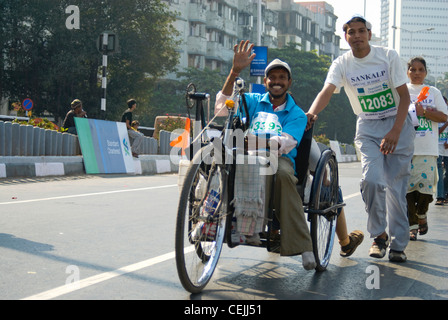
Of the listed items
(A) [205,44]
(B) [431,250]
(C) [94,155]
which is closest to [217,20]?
(A) [205,44]

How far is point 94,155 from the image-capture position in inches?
648

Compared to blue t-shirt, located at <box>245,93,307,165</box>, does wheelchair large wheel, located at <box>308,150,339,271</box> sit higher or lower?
lower

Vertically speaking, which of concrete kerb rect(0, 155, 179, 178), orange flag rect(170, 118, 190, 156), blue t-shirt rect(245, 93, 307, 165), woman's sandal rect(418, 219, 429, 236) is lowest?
woman's sandal rect(418, 219, 429, 236)

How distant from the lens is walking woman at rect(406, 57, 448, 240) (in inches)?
296

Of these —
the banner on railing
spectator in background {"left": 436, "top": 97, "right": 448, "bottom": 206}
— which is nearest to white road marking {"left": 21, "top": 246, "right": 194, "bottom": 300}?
Result: spectator in background {"left": 436, "top": 97, "right": 448, "bottom": 206}

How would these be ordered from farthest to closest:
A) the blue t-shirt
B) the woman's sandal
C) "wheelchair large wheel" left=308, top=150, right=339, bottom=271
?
the woman's sandal < "wheelchair large wheel" left=308, top=150, right=339, bottom=271 < the blue t-shirt

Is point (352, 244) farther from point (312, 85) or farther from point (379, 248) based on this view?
point (312, 85)

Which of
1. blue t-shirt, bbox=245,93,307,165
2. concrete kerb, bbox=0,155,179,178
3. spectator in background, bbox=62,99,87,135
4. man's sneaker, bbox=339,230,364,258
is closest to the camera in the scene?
blue t-shirt, bbox=245,93,307,165

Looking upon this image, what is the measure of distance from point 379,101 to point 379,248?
121 cm

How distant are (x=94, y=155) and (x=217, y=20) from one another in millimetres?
57781

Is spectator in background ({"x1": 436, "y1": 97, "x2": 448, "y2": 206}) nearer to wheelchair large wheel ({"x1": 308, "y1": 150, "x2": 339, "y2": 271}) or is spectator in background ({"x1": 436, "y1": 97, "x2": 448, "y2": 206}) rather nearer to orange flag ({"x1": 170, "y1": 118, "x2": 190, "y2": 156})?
wheelchair large wheel ({"x1": 308, "y1": 150, "x2": 339, "y2": 271})

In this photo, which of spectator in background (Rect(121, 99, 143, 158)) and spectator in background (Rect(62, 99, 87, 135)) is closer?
spectator in background (Rect(62, 99, 87, 135))

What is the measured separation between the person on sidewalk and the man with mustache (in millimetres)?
648
